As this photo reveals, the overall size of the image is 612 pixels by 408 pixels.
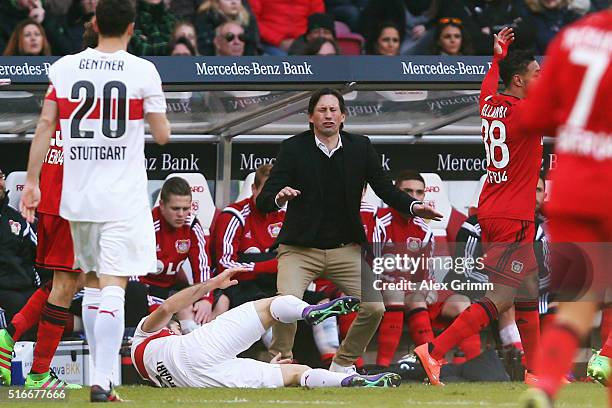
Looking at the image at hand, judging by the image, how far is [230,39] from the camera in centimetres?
1345

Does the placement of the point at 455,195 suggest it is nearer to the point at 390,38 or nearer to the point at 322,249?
the point at 390,38

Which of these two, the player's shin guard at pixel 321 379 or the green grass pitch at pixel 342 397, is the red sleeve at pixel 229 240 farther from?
the player's shin guard at pixel 321 379

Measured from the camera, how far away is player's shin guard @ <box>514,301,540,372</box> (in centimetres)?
938

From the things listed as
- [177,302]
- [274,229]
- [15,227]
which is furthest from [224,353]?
[15,227]

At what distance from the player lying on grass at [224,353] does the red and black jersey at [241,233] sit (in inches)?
85.4

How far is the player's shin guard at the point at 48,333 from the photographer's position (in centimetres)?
859

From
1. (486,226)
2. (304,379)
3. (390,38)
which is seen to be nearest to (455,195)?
(390,38)

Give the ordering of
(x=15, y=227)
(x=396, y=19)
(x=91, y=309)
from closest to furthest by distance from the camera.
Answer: (x=91, y=309)
(x=15, y=227)
(x=396, y=19)

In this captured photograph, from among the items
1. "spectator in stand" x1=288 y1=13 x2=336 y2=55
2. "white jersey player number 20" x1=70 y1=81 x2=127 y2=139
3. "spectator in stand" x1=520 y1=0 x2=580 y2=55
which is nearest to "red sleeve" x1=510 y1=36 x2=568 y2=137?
"white jersey player number 20" x1=70 y1=81 x2=127 y2=139

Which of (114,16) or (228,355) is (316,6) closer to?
(228,355)

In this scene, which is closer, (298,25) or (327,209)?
(327,209)

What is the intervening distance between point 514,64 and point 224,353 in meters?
2.75

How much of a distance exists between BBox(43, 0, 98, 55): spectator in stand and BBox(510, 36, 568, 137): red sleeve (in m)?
8.20

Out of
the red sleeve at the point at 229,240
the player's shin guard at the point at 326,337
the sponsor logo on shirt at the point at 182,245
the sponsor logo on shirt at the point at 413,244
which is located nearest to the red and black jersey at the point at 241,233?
the red sleeve at the point at 229,240
